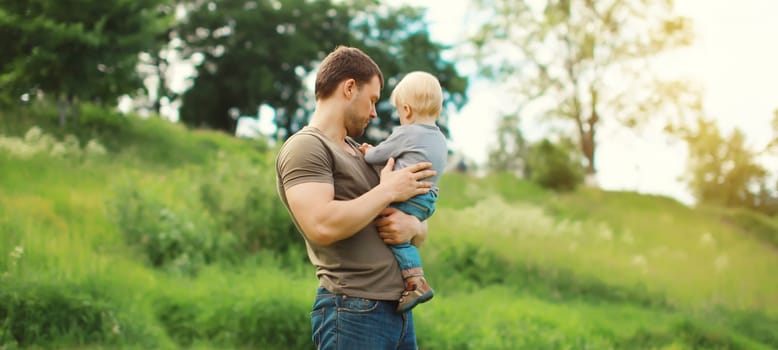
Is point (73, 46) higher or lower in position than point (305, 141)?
higher

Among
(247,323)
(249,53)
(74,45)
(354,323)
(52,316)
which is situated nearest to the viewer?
(354,323)

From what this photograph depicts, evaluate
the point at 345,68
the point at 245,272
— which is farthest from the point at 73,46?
the point at 345,68

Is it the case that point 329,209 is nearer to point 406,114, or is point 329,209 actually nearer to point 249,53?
point 406,114

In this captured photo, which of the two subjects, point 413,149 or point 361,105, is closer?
point 361,105

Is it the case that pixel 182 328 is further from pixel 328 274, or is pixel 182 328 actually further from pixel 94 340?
pixel 328 274

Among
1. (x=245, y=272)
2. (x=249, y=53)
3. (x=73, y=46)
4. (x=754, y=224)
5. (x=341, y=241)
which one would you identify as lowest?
(x=754, y=224)

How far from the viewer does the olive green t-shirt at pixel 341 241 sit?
2578mm

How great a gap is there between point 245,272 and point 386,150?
5770 mm

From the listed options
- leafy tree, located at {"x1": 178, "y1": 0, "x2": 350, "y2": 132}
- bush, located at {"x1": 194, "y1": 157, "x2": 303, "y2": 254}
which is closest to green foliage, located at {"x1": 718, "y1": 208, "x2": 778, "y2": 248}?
leafy tree, located at {"x1": 178, "y1": 0, "x2": 350, "y2": 132}

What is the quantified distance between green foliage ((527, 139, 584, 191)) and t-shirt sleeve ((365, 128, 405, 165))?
21.9 meters

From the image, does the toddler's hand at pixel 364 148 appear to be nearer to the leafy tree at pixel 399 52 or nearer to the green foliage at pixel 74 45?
the green foliage at pixel 74 45

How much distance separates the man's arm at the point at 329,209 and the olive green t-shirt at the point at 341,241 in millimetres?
42

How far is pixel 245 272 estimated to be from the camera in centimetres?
838

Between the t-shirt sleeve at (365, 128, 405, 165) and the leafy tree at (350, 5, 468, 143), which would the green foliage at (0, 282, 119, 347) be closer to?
the t-shirt sleeve at (365, 128, 405, 165)
